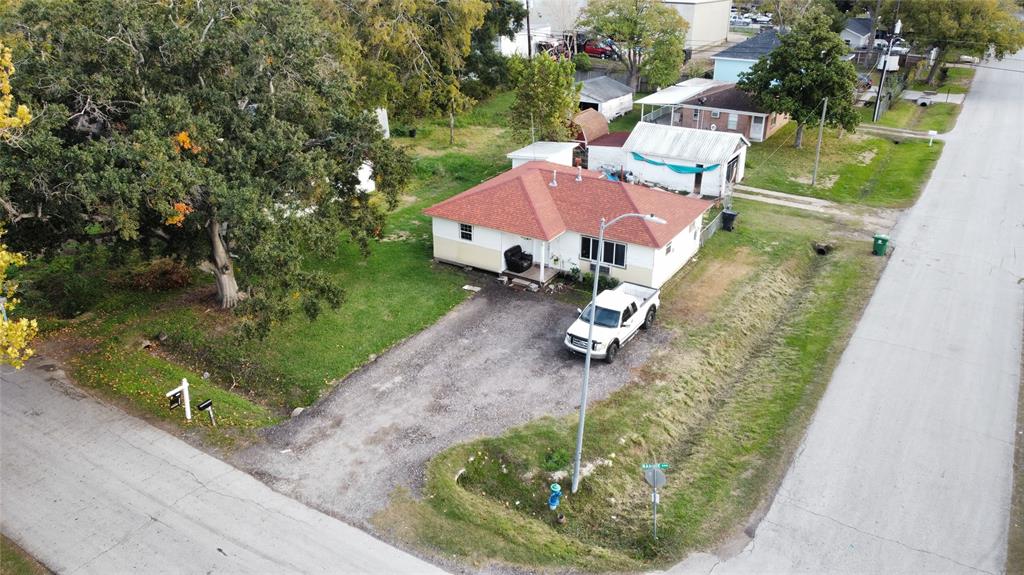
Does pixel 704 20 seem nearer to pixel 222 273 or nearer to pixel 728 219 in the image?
pixel 728 219

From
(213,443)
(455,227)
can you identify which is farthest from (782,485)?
(455,227)

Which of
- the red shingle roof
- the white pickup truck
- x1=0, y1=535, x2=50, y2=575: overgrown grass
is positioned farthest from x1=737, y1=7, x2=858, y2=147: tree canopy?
x1=0, y1=535, x2=50, y2=575: overgrown grass

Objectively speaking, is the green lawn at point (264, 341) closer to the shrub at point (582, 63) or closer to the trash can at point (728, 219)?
the trash can at point (728, 219)

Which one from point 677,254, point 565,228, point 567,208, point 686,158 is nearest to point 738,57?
point 686,158

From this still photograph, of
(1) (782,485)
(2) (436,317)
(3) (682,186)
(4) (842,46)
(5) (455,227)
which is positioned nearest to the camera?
(1) (782,485)

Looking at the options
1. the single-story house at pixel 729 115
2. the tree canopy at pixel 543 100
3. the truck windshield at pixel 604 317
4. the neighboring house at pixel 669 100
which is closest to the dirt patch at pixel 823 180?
the single-story house at pixel 729 115

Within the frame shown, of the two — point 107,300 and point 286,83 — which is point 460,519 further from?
point 107,300
